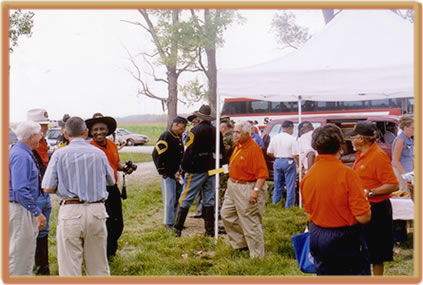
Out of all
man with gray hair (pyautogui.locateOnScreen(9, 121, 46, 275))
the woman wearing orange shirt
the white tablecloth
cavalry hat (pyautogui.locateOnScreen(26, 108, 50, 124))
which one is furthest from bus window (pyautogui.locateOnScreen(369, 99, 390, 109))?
man with gray hair (pyautogui.locateOnScreen(9, 121, 46, 275))

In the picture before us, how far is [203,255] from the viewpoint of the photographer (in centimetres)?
570

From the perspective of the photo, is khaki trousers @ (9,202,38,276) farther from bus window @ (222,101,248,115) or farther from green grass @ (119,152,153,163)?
bus window @ (222,101,248,115)

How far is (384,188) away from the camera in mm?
4012

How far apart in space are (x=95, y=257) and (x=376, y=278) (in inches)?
97.3

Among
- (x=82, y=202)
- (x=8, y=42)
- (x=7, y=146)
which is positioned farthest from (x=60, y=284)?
(x=8, y=42)

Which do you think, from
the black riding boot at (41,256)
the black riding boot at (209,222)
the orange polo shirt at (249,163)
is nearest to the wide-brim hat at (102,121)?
the black riding boot at (41,256)

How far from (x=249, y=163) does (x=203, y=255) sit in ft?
4.44

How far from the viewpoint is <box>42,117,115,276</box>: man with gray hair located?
3879 mm

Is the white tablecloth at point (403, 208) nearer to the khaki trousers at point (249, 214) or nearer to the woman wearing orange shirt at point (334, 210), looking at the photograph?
the khaki trousers at point (249, 214)

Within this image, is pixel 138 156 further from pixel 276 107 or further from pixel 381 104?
pixel 381 104

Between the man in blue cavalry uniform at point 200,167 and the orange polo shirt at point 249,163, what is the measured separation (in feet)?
4.23

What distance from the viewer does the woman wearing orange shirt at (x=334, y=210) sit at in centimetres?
338

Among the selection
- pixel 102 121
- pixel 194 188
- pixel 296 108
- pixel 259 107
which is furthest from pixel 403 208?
pixel 259 107

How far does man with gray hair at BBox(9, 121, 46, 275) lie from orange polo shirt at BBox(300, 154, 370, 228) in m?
2.36
